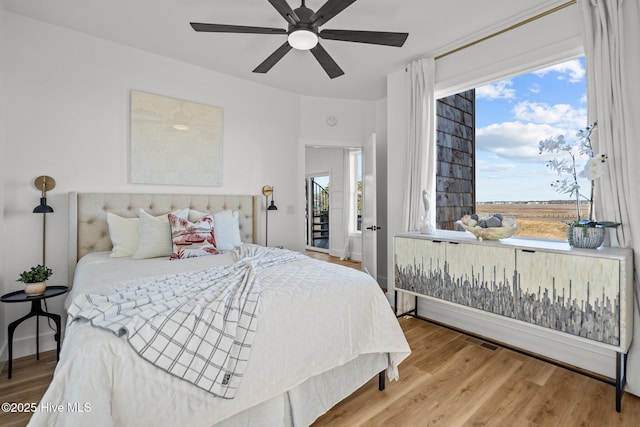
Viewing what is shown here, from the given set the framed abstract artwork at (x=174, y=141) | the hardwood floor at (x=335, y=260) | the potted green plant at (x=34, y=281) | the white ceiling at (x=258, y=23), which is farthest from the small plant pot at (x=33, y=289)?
the hardwood floor at (x=335, y=260)

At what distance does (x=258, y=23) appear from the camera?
2541mm

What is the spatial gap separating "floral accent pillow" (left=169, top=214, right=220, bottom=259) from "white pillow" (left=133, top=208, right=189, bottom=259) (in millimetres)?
73

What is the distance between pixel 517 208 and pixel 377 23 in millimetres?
2148

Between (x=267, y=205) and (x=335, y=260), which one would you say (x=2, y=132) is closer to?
(x=267, y=205)

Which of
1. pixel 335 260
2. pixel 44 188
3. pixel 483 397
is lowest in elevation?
pixel 483 397

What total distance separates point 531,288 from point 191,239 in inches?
105

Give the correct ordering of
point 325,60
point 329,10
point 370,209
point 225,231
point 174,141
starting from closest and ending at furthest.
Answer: point 329,10, point 325,60, point 225,231, point 174,141, point 370,209

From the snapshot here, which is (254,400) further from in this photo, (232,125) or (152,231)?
(232,125)

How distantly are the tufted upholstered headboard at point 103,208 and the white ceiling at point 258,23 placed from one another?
145 cm

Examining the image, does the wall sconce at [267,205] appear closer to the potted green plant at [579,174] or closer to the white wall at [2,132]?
the white wall at [2,132]

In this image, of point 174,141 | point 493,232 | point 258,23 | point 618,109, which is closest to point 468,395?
point 493,232

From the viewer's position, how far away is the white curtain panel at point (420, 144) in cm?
313

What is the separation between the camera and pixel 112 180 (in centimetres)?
283

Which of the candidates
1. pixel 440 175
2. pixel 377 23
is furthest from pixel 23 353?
pixel 440 175
